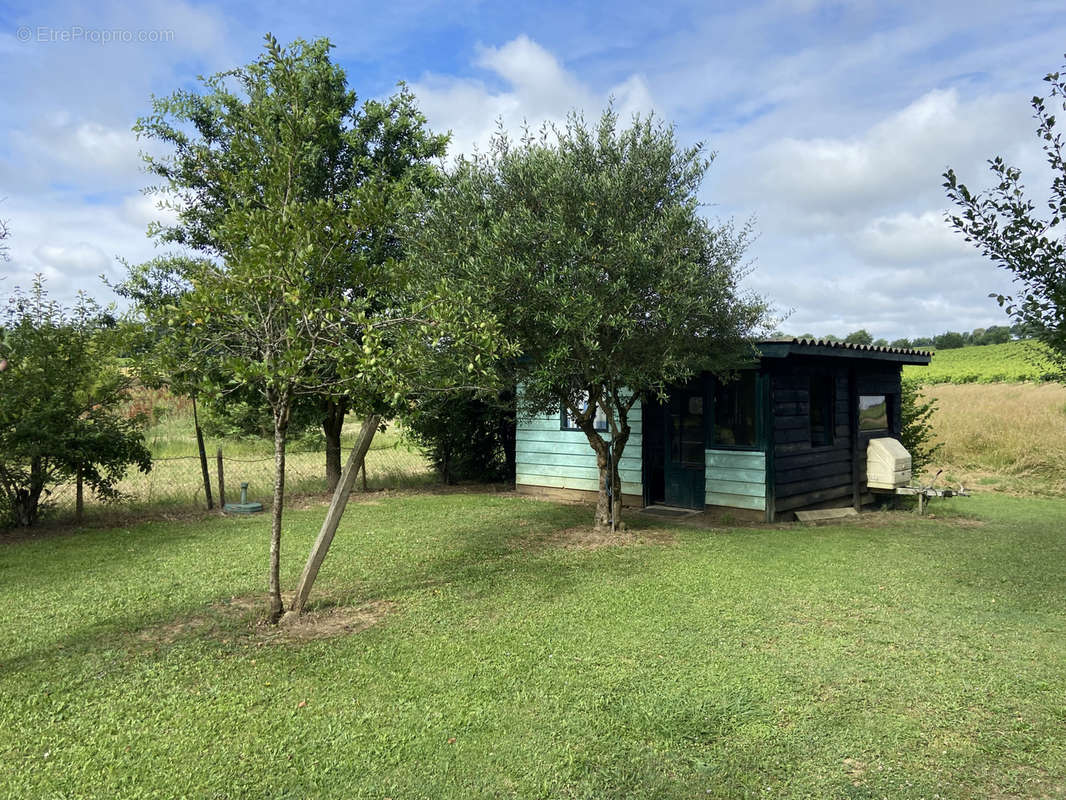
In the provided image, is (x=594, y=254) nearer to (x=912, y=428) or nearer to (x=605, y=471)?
(x=605, y=471)

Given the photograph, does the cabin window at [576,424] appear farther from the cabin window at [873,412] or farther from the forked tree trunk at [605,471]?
the cabin window at [873,412]

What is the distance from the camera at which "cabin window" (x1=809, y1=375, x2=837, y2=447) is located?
1109 centimetres

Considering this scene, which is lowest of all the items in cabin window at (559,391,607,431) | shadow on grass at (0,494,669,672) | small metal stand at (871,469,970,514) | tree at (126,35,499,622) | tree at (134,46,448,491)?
shadow on grass at (0,494,669,672)

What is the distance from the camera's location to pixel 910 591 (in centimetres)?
633

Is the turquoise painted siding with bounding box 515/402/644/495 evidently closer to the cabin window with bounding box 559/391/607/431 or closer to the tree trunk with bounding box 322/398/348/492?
the cabin window with bounding box 559/391/607/431

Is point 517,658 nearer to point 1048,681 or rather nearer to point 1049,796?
point 1049,796

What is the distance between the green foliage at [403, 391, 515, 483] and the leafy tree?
45.3 metres

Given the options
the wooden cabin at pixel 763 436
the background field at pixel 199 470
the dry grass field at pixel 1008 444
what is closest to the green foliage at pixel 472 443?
the background field at pixel 199 470

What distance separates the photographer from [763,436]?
10.1 m

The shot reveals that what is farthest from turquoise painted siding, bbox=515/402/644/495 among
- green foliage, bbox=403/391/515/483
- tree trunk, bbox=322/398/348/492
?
tree trunk, bbox=322/398/348/492

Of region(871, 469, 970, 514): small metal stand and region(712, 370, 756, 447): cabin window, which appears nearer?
region(712, 370, 756, 447): cabin window

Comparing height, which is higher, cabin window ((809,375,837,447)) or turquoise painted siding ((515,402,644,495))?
Result: cabin window ((809,375,837,447))

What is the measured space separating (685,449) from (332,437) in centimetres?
678

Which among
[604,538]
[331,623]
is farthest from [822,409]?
[331,623]
